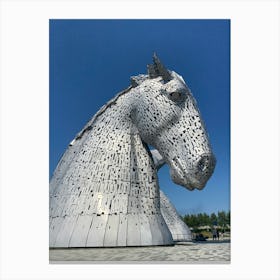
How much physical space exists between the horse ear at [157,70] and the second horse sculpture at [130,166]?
14 mm

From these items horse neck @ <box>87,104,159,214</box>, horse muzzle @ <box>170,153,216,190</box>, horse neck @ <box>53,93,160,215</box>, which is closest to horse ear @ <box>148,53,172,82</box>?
horse neck @ <box>53,93,160,215</box>

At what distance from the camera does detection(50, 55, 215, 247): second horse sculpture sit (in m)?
4.98

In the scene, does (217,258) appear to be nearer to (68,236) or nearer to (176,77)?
(68,236)

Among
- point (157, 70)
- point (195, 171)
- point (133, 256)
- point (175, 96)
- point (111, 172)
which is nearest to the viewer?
point (133, 256)

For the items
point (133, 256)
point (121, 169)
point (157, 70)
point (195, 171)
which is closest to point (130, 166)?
point (121, 169)

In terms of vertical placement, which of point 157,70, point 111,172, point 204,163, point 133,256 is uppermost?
point 157,70

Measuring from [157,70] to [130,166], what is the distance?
4.73 feet

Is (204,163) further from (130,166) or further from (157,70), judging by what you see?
(157,70)

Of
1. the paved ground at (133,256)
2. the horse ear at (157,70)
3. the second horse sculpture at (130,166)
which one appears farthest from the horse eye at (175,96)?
the paved ground at (133,256)

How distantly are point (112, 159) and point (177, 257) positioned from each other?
5.07 ft

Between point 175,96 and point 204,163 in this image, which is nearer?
point 204,163

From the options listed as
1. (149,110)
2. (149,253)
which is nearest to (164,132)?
(149,110)

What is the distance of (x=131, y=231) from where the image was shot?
4.99 metres

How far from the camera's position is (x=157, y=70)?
5.64m
